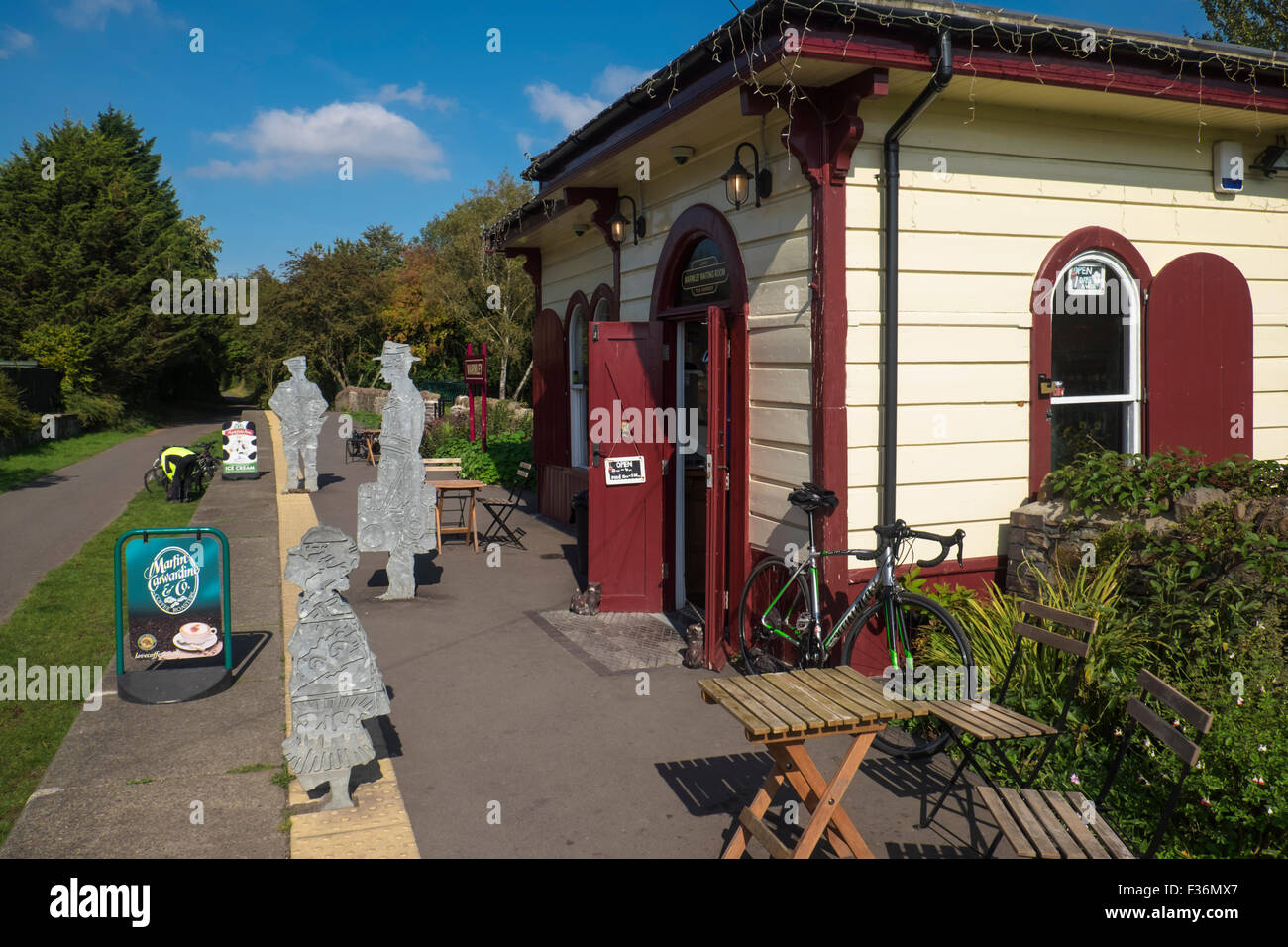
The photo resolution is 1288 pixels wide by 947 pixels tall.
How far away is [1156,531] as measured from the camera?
5.64 metres

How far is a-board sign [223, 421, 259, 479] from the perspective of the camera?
1753cm

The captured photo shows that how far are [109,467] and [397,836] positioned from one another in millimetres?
20477

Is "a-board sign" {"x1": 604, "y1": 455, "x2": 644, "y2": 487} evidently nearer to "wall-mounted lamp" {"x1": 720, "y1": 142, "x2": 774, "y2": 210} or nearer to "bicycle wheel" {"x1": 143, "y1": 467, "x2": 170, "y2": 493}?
"wall-mounted lamp" {"x1": 720, "y1": 142, "x2": 774, "y2": 210}

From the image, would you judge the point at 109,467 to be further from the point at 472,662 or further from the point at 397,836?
the point at 397,836

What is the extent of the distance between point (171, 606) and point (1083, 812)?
537 cm

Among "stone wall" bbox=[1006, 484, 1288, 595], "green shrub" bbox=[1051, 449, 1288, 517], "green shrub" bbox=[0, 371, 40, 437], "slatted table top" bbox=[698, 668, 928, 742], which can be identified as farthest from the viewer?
"green shrub" bbox=[0, 371, 40, 437]

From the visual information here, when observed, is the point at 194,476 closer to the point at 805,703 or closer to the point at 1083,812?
the point at 805,703

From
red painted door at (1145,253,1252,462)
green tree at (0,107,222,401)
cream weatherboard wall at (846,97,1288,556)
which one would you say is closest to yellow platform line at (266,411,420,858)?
cream weatherboard wall at (846,97,1288,556)

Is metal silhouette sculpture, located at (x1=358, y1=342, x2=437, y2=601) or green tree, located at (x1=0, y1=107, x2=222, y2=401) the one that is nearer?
metal silhouette sculpture, located at (x1=358, y1=342, x2=437, y2=601)

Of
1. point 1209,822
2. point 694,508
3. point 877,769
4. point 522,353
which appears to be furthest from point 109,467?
point 1209,822

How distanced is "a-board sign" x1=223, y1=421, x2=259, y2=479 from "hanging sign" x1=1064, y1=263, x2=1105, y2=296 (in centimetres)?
1463

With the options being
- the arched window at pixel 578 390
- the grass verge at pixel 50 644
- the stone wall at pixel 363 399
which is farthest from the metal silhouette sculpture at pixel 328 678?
the stone wall at pixel 363 399

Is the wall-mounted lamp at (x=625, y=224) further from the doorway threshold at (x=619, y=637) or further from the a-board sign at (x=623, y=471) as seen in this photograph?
the doorway threshold at (x=619, y=637)

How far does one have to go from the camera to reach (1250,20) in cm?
2112
